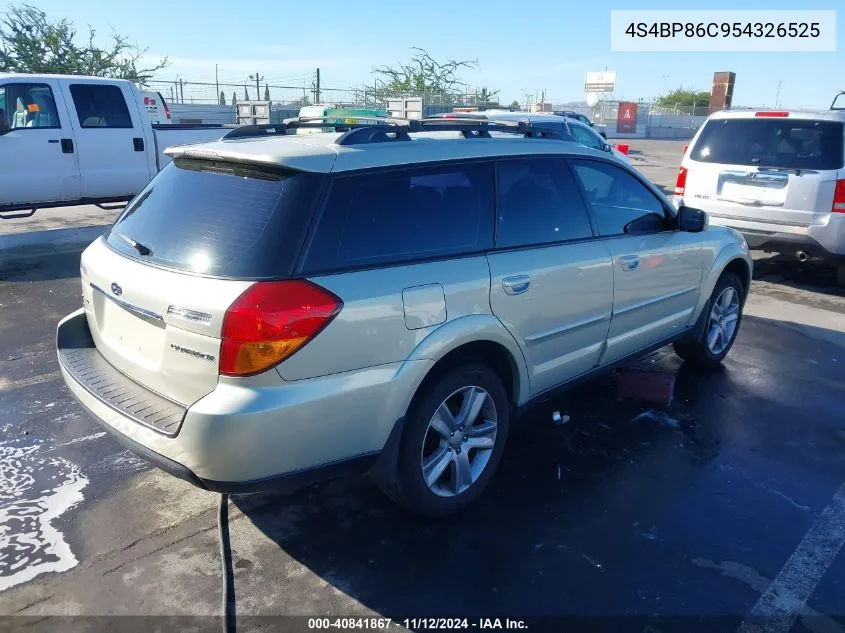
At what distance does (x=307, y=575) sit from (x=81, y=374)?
1427 millimetres

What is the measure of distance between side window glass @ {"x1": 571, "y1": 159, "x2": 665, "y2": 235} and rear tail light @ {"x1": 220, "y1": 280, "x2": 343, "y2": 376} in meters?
2.13

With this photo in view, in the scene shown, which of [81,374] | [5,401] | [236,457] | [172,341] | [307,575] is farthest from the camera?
[5,401]

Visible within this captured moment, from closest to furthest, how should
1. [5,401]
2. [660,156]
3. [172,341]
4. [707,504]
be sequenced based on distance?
[172,341] < [707,504] < [5,401] < [660,156]

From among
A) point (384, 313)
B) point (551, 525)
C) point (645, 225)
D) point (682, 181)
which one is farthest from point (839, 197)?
point (384, 313)

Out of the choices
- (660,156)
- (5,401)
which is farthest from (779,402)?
(660,156)

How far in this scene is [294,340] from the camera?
2.62 meters

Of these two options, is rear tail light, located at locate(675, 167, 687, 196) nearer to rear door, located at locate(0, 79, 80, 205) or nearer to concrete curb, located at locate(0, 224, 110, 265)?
concrete curb, located at locate(0, 224, 110, 265)

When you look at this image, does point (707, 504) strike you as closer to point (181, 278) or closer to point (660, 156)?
point (181, 278)

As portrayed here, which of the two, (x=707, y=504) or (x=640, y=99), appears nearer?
(x=707, y=504)

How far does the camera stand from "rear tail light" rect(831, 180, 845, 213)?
7172 mm

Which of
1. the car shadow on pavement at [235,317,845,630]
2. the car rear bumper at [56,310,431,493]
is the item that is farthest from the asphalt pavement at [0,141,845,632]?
the car rear bumper at [56,310,431,493]

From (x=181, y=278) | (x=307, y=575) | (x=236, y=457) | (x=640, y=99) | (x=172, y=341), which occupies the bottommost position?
(x=307, y=575)

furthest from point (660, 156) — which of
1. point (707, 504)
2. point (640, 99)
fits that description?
point (707, 504)

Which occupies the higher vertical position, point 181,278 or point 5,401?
point 181,278
